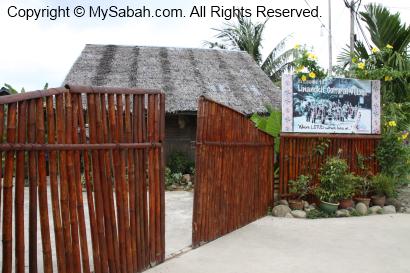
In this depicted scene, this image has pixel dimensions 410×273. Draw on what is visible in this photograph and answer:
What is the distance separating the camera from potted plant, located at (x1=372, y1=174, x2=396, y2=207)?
27.8 feet

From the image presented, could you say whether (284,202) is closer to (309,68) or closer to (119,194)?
(309,68)

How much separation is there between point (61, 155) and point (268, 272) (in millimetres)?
2375

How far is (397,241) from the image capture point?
19.6 feet

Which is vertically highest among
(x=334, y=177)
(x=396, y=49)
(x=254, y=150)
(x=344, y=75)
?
(x=396, y=49)

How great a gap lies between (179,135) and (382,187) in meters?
6.73

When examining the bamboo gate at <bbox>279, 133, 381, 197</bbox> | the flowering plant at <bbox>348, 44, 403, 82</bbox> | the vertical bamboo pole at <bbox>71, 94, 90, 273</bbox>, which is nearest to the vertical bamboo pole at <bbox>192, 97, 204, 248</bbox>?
the vertical bamboo pole at <bbox>71, 94, 90, 273</bbox>

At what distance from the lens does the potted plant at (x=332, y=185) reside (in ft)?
26.3

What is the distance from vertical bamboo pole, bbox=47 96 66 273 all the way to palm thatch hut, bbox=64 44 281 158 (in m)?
8.91

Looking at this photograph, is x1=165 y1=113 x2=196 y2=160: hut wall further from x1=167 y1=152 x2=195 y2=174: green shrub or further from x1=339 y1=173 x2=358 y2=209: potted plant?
x1=339 y1=173 x2=358 y2=209: potted plant

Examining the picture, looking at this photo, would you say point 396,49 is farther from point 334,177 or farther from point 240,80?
point 240,80

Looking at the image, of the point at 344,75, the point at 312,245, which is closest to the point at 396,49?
the point at 344,75

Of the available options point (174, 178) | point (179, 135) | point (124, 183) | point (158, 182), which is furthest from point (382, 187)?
point (179, 135)

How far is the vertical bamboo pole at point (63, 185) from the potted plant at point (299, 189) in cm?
518

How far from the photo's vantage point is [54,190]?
344 centimetres
